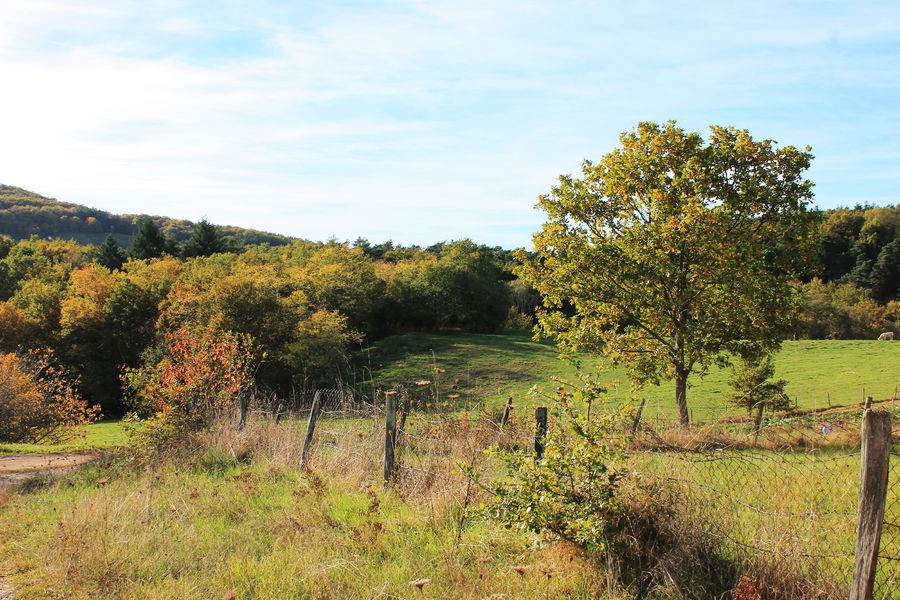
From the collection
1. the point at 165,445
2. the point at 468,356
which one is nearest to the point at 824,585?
the point at 165,445

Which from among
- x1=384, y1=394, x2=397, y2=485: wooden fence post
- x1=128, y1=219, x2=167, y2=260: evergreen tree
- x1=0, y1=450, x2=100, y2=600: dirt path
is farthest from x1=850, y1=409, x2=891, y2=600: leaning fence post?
x1=128, y1=219, x2=167, y2=260: evergreen tree

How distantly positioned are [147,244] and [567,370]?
56146 millimetres

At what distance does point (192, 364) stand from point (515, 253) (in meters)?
10.7

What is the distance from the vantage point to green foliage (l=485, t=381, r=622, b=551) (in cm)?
557

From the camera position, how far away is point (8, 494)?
9.88m

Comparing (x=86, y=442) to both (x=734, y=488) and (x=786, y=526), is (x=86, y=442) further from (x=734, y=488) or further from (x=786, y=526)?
(x=786, y=526)

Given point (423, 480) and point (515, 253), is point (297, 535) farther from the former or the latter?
point (515, 253)

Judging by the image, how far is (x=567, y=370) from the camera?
1893 inches

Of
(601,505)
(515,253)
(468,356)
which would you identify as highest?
(515,253)

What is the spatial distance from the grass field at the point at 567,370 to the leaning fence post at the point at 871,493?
18.5m

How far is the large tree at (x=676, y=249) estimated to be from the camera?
18250mm

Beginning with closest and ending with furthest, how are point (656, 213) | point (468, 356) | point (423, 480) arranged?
point (423, 480) → point (656, 213) → point (468, 356)

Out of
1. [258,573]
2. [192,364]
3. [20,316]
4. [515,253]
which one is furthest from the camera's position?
[20,316]

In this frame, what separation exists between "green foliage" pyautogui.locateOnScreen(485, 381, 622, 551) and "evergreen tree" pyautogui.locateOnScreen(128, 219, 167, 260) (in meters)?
79.4
